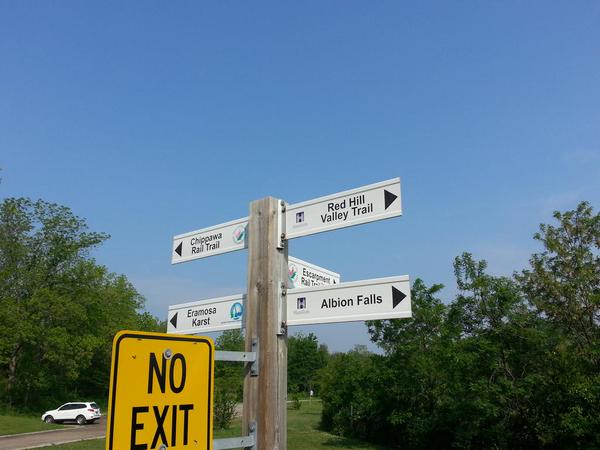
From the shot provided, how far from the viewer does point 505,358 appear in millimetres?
16984

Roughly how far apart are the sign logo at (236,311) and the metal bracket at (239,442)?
2.72 feet

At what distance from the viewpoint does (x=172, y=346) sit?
265cm

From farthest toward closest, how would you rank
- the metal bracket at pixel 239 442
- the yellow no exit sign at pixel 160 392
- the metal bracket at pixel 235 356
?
the metal bracket at pixel 235 356 < the metal bracket at pixel 239 442 < the yellow no exit sign at pixel 160 392

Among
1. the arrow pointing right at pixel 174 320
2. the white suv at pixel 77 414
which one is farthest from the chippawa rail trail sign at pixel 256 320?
the white suv at pixel 77 414

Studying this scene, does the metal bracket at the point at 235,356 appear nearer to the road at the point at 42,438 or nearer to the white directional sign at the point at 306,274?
the white directional sign at the point at 306,274

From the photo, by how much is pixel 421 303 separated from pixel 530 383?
19.7ft

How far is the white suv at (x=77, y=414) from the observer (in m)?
29.3

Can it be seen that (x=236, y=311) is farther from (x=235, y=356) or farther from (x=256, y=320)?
(x=235, y=356)

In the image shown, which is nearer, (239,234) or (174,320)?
(239,234)

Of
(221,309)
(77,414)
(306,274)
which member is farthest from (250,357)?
(77,414)

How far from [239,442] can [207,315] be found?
1.26 meters

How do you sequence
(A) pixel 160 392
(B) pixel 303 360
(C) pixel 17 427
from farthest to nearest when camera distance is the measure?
(B) pixel 303 360 → (C) pixel 17 427 → (A) pixel 160 392

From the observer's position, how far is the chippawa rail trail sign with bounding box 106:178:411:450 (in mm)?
2488

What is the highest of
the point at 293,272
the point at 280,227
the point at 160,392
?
the point at 280,227
